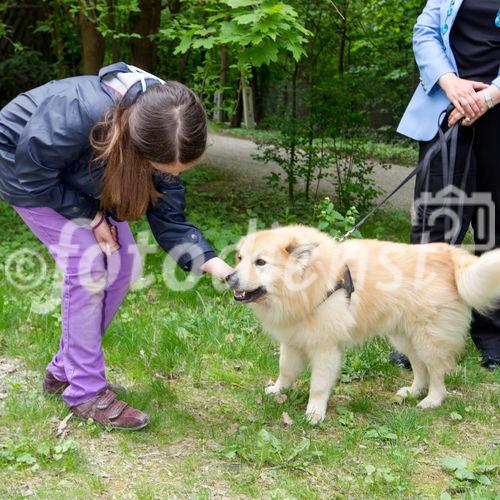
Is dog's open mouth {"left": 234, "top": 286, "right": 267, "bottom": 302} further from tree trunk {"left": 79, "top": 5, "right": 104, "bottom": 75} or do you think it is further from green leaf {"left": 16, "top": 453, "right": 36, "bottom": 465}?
tree trunk {"left": 79, "top": 5, "right": 104, "bottom": 75}

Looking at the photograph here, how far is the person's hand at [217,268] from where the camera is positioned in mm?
3252

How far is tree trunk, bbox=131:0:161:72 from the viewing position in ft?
26.6

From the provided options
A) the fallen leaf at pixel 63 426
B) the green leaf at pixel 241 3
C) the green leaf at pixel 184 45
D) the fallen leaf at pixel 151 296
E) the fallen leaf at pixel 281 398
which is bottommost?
the fallen leaf at pixel 151 296

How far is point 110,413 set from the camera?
3.23 meters

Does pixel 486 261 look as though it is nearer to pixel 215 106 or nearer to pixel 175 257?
pixel 175 257

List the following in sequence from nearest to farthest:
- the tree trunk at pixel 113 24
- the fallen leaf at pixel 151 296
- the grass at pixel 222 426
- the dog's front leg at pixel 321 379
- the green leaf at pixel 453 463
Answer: the grass at pixel 222 426
the green leaf at pixel 453 463
the dog's front leg at pixel 321 379
the fallen leaf at pixel 151 296
the tree trunk at pixel 113 24

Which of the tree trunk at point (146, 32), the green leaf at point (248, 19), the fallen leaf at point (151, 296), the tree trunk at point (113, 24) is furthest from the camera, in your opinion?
the tree trunk at point (146, 32)

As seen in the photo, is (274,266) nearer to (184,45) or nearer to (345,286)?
(345,286)

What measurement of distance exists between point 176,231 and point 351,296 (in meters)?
0.99

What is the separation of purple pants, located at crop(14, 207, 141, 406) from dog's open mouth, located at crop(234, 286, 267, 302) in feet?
1.95

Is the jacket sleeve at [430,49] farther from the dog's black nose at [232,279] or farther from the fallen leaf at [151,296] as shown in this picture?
the fallen leaf at [151,296]

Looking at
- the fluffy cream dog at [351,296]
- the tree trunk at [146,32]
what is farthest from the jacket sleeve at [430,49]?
the tree trunk at [146,32]

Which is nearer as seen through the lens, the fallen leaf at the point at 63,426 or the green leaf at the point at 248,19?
the fallen leaf at the point at 63,426

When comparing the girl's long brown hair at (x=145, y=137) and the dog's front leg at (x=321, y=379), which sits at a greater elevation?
the girl's long brown hair at (x=145, y=137)
